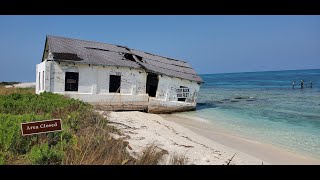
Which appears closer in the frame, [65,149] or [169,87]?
[65,149]

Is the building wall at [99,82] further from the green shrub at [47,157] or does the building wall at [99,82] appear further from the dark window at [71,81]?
the green shrub at [47,157]

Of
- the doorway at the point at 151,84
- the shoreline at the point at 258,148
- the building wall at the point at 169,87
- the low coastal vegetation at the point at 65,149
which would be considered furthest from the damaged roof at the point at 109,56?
the low coastal vegetation at the point at 65,149

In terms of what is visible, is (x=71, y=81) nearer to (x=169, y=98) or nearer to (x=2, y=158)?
(x=169, y=98)

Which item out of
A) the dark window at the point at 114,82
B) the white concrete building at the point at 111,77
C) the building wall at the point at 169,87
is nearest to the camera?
the white concrete building at the point at 111,77

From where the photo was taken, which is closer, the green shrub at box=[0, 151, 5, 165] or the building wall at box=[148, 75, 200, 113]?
the green shrub at box=[0, 151, 5, 165]

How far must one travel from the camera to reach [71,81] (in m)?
18.9

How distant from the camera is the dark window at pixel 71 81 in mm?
18830

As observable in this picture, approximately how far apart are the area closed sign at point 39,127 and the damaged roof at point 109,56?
49.9ft

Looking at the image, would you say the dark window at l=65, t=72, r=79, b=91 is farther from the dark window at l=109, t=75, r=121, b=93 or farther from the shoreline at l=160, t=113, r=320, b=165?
the shoreline at l=160, t=113, r=320, b=165

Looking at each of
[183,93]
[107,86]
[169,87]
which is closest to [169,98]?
[169,87]

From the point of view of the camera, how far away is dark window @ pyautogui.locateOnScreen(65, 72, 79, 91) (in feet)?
61.8

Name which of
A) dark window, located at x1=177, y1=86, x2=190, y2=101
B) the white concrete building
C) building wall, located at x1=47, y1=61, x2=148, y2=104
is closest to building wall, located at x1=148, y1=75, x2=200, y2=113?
the white concrete building

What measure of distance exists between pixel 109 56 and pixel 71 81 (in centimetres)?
348
